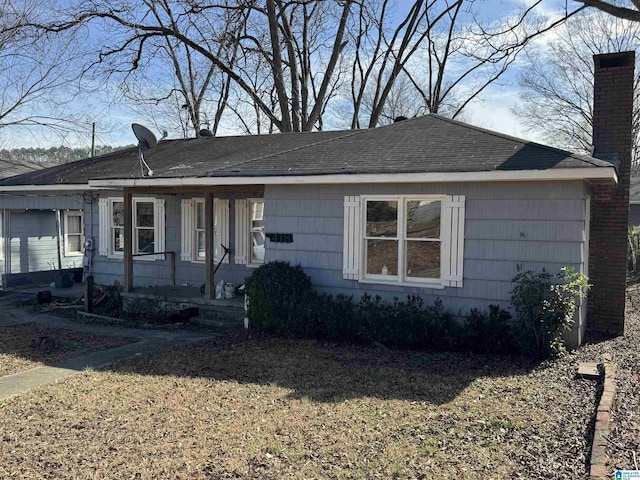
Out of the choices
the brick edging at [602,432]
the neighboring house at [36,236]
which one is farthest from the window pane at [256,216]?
the brick edging at [602,432]

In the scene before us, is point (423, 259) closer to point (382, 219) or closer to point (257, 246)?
point (382, 219)

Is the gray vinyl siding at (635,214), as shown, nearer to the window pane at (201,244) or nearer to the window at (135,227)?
the window pane at (201,244)

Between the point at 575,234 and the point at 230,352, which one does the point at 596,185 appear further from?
the point at 230,352

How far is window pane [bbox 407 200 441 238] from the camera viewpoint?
27.3 ft

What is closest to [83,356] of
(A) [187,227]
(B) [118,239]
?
(A) [187,227]

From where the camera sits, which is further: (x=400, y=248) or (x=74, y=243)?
(x=74, y=243)

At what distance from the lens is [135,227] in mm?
12680

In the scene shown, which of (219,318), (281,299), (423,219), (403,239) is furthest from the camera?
(219,318)

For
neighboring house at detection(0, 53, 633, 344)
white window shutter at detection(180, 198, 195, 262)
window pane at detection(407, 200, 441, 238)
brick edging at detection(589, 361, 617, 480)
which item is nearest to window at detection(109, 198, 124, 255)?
neighboring house at detection(0, 53, 633, 344)

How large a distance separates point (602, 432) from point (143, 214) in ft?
34.5

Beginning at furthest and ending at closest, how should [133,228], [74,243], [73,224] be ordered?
[74,243], [73,224], [133,228]

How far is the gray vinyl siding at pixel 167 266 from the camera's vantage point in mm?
11773

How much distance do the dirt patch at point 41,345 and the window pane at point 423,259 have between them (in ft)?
15.1

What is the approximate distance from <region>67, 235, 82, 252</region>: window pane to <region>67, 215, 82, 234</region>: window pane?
0.19 meters
